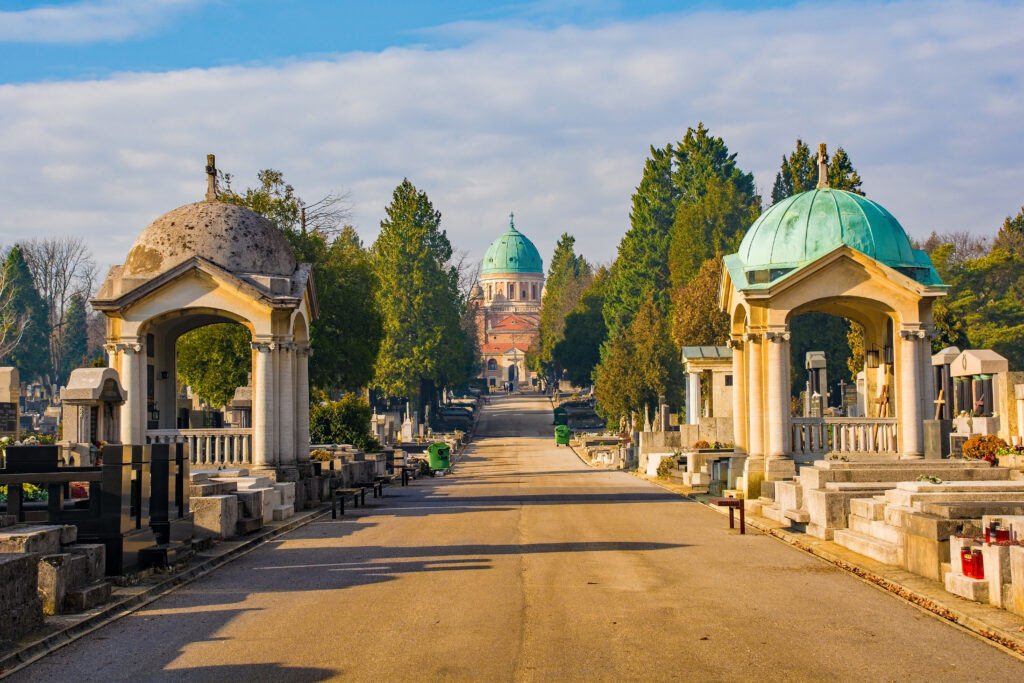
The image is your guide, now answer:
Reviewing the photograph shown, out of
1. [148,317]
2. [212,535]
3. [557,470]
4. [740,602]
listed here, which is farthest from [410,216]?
[740,602]

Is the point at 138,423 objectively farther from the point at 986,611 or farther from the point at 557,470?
the point at 557,470

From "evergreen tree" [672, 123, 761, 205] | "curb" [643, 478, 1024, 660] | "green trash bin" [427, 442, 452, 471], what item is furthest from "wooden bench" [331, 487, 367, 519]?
"evergreen tree" [672, 123, 761, 205]

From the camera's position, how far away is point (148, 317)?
80.9ft

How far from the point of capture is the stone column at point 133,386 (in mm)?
24359

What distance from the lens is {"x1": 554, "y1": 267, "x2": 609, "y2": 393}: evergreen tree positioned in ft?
347

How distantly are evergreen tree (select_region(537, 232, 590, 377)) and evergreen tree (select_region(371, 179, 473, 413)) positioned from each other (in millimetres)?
34908

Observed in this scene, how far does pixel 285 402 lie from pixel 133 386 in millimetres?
3186

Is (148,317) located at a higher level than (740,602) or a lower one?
higher

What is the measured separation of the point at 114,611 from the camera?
11.6m

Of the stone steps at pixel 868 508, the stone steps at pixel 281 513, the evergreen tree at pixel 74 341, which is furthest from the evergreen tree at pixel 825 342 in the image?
the evergreen tree at pixel 74 341

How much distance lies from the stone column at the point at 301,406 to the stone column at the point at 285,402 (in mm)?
1091

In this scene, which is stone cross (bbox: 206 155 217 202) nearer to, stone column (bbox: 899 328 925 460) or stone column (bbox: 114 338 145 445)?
stone column (bbox: 114 338 145 445)

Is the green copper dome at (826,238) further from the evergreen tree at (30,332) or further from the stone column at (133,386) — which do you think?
the evergreen tree at (30,332)

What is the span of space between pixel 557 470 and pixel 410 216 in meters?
34.1
